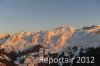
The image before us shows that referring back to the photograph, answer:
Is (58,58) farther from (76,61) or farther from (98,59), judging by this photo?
(98,59)

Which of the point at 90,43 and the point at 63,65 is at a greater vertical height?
the point at 90,43

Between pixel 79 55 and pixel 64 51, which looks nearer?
pixel 79 55

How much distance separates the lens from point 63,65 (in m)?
184

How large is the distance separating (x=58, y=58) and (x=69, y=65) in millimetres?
10120

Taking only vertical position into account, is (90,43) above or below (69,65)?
above

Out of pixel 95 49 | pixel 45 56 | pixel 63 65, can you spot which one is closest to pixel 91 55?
pixel 95 49

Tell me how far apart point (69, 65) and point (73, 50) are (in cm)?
2042

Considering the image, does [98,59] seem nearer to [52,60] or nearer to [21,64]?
[52,60]

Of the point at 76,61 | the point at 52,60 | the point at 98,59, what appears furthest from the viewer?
the point at 52,60

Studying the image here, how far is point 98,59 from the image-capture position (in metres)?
164

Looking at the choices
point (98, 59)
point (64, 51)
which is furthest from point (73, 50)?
point (98, 59)

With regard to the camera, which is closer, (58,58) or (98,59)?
(98,59)

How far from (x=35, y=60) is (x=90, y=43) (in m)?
32.8

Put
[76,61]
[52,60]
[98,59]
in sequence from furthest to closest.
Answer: [52,60] → [76,61] → [98,59]
